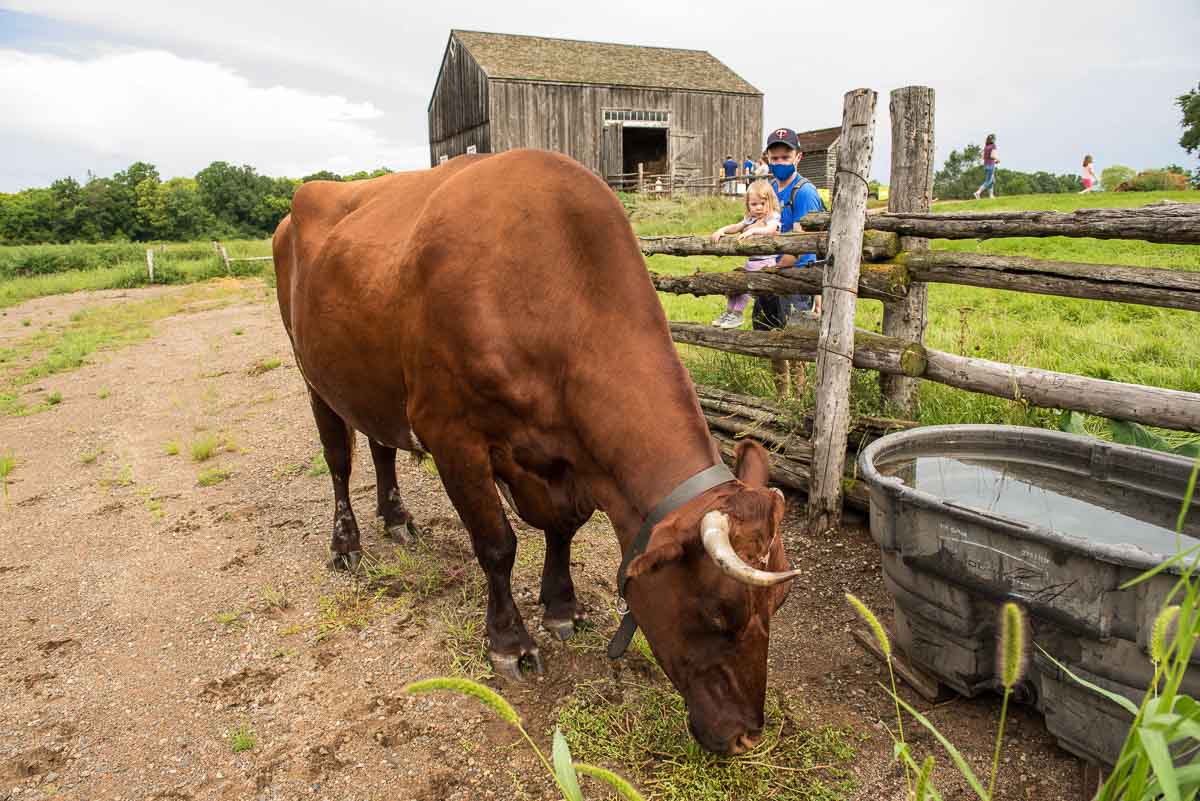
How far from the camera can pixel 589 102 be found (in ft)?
92.0

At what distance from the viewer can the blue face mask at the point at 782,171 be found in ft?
19.9

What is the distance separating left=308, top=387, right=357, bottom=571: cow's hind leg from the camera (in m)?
4.60

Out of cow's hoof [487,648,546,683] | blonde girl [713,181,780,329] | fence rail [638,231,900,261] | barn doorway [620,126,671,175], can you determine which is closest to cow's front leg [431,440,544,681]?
cow's hoof [487,648,546,683]

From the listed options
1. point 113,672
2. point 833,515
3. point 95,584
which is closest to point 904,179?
point 833,515

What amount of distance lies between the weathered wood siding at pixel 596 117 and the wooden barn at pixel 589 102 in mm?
36

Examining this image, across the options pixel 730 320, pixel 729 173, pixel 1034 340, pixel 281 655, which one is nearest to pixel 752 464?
pixel 281 655

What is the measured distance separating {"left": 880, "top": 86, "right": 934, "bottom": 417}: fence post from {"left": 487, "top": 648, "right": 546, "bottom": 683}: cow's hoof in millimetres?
2735

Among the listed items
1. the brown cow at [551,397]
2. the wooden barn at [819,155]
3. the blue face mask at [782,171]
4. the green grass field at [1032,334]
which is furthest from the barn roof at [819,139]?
the brown cow at [551,397]

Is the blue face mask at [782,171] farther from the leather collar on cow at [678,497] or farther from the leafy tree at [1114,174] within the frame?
the leafy tree at [1114,174]

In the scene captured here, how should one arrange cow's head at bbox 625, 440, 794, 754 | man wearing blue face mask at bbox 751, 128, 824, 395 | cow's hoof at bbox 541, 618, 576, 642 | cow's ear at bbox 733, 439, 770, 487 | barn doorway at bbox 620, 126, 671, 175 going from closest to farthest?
cow's head at bbox 625, 440, 794, 754 → cow's ear at bbox 733, 439, 770, 487 → cow's hoof at bbox 541, 618, 576, 642 → man wearing blue face mask at bbox 751, 128, 824, 395 → barn doorway at bbox 620, 126, 671, 175

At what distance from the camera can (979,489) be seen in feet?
10.7

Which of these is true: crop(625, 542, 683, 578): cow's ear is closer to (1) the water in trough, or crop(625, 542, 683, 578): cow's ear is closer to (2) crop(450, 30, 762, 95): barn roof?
(1) the water in trough

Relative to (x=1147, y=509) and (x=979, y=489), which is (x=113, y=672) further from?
(x=1147, y=509)

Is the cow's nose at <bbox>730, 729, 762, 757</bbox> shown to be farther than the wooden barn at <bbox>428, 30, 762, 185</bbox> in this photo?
No
